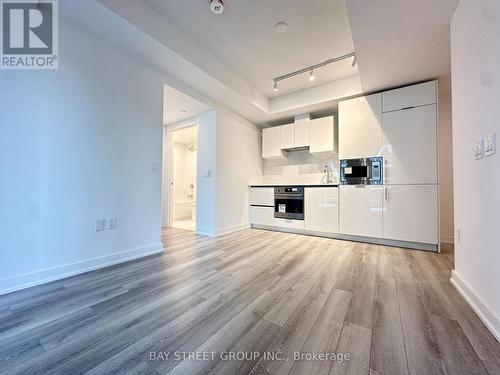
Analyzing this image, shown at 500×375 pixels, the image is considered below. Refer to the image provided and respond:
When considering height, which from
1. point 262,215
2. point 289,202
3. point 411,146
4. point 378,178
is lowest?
point 262,215

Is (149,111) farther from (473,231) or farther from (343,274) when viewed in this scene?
(473,231)

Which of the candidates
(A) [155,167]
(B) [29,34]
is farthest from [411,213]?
(B) [29,34]

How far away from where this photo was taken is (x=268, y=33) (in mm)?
2326

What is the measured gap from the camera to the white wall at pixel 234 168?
3605 millimetres

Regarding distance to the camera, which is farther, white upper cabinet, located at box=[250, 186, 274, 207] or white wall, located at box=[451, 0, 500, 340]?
white upper cabinet, located at box=[250, 186, 274, 207]

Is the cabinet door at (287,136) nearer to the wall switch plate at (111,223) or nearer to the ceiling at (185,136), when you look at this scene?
the ceiling at (185,136)

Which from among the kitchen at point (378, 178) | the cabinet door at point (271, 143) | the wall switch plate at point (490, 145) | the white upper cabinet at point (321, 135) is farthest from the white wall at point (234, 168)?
the wall switch plate at point (490, 145)

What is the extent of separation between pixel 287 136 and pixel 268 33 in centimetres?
205

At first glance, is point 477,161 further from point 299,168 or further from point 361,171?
point 299,168

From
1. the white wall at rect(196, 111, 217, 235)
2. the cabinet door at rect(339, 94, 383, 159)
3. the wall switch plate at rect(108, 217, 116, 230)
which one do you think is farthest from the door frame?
the cabinet door at rect(339, 94, 383, 159)

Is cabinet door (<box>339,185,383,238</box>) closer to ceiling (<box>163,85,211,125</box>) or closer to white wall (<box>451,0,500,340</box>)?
white wall (<box>451,0,500,340</box>)

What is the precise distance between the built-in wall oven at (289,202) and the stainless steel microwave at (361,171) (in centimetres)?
77

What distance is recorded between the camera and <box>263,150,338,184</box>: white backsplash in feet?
13.3

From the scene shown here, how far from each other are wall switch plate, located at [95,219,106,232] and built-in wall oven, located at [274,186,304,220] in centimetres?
274
